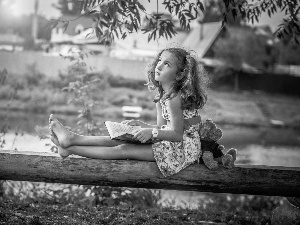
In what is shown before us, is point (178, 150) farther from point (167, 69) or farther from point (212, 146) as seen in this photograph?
point (167, 69)

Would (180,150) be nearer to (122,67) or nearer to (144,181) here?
(144,181)

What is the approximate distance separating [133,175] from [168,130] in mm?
432

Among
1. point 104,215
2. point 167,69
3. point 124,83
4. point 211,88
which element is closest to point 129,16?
point 167,69

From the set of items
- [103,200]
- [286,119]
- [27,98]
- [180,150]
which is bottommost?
[286,119]

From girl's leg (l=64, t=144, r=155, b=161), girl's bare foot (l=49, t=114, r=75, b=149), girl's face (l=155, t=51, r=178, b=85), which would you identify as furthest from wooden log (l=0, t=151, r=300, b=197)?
girl's face (l=155, t=51, r=178, b=85)

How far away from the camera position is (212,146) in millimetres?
3629

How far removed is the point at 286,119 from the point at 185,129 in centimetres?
2111

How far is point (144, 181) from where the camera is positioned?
345 centimetres

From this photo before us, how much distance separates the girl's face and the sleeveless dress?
7.0 inches

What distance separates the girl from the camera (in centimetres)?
336

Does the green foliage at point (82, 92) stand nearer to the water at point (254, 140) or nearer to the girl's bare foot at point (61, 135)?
the girl's bare foot at point (61, 135)

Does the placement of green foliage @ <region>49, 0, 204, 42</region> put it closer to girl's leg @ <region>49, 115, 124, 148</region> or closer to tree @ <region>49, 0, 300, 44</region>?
tree @ <region>49, 0, 300, 44</region>

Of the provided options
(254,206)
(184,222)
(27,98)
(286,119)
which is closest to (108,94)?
(27,98)

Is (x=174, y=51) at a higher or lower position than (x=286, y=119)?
higher
